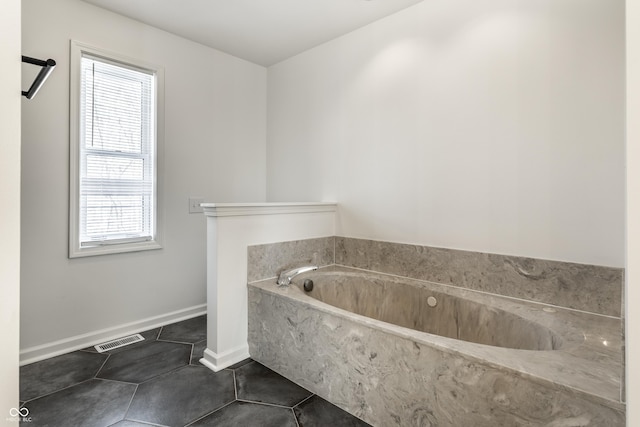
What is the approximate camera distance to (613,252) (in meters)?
1.57

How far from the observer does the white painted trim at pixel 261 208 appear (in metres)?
1.98

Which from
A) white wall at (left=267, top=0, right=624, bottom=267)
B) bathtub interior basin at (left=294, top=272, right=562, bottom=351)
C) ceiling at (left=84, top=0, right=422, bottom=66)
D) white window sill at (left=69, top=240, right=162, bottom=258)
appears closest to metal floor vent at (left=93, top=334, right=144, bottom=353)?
white window sill at (left=69, top=240, right=162, bottom=258)

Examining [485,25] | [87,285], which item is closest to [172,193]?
[87,285]

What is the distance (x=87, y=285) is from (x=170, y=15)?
2133mm

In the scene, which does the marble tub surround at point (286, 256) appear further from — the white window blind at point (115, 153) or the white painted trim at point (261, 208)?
the white window blind at point (115, 153)

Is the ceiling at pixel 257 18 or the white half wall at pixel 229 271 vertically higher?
the ceiling at pixel 257 18

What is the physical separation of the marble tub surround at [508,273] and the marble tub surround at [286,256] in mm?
302

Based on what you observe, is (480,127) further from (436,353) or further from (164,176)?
(164,176)

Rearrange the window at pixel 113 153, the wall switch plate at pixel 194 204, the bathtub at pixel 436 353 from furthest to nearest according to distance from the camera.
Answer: the wall switch plate at pixel 194 204
the window at pixel 113 153
the bathtub at pixel 436 353

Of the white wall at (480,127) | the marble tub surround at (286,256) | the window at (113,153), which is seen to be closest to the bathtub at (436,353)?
the marble tub surround at (286,256)

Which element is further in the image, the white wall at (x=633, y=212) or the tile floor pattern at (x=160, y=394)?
the tile floor pattern at (x=160, y=394)

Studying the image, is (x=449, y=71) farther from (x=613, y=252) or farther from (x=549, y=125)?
(x=613, y=252)

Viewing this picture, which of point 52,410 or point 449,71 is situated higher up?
point 449,71

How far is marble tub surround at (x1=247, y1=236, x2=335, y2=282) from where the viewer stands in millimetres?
2182
